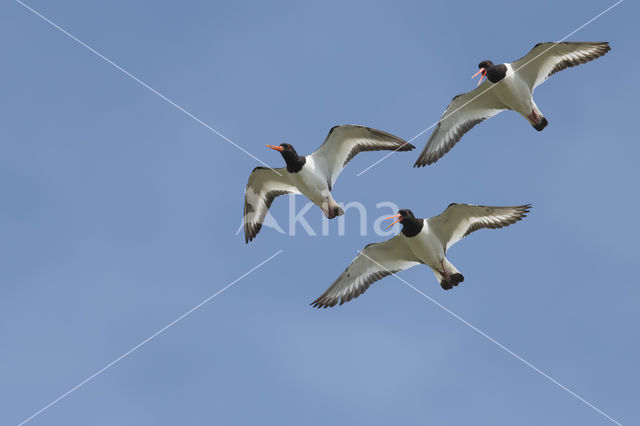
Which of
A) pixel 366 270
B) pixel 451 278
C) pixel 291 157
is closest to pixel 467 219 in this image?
pixel 451 278

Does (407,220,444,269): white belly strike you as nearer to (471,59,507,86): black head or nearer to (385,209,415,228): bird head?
(385,209,415,228): bird head

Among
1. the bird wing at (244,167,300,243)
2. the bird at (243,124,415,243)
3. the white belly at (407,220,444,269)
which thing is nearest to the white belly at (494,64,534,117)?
the bird at (243,124,415,243)

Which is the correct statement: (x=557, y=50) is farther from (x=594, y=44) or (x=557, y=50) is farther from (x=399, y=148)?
(x=399, y=148)

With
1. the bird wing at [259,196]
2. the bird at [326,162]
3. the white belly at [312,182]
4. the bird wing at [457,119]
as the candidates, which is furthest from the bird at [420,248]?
Result: the bird wing at [259,196]

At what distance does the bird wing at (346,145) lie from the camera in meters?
15.6

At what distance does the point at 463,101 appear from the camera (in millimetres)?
16266

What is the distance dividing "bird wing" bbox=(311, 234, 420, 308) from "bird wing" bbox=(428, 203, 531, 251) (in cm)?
90

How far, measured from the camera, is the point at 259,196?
1706 cm

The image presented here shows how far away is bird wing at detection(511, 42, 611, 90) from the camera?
603 inches

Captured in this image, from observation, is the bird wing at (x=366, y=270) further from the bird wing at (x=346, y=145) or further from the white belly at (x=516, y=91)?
the white belly at (x=516, y=91)

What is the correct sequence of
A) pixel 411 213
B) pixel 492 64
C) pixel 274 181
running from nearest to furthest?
pixel 411 213 → pixel 492 64 → pixel 274 181

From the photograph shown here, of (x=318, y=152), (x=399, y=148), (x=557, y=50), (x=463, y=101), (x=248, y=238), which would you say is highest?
(x=557, y=50)

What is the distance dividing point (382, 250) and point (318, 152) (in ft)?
8.24

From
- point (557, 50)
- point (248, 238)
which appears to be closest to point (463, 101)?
point (557, 50)
